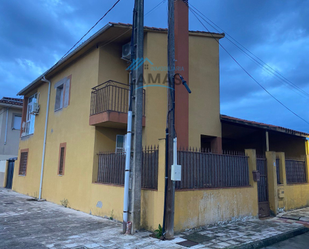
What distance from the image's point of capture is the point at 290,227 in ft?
25.0

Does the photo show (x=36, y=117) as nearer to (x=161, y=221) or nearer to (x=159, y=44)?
(x=159, y=44)

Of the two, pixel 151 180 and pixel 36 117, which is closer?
pixel 151 180

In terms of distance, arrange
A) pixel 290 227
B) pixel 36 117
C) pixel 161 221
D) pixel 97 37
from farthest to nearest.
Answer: pixel 36 117
pixel 97 37
pixel 290 227
pixel 161 221

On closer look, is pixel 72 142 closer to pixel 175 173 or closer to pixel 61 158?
pixel 61 158

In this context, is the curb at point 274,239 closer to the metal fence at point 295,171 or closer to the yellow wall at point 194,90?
the metal fence at point 295,171

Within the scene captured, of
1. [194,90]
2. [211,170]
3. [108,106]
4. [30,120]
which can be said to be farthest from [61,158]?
[211,170]

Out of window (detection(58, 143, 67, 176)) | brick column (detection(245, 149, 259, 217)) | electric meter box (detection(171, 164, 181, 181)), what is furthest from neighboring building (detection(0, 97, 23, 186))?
electric meter box (detection(171, 164, 181, 181))

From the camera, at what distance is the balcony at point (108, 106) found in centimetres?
A: 895

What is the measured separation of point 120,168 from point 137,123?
198 centimetres

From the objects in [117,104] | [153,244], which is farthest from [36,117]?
[153,244]

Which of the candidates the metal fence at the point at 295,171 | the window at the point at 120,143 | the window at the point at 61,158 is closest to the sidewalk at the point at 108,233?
the metal fence at the point at 295,171

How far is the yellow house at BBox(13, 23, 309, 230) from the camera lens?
7242 millimetres

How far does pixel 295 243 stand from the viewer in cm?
653

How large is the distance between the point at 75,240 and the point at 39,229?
1.68m
